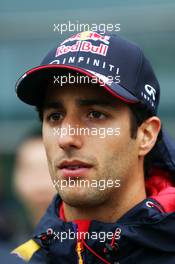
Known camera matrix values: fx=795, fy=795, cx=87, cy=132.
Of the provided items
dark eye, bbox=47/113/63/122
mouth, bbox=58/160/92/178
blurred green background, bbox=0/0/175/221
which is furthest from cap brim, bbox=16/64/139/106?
blurred green background, bbox=0/0/175/221

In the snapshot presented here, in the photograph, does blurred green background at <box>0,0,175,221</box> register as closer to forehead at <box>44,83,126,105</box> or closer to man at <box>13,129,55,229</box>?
man at <box>13,129,55,229</box>

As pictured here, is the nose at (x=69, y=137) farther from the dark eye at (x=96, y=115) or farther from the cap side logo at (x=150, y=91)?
the cap side logo at (x=150, y=91)

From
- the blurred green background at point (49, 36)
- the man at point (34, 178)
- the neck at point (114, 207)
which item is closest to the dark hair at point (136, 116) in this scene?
the neck at point (114, 207)

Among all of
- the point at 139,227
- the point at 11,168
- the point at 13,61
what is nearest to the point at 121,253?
the point at 139,227

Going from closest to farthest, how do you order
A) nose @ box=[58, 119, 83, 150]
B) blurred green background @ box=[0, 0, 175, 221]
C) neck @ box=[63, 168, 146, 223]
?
1. nose @ box=[58, 119, 83, 150]
2. neck @ box=[63, 168, 146, 223]
3. blurred green background @ box=[0, 0, 175, 221]

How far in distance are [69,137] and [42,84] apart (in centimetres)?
25

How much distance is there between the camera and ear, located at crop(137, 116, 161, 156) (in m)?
2.51

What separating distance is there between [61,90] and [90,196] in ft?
1.12

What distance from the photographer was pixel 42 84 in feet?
8.26

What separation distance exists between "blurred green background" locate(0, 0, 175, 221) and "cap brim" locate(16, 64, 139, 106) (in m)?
2.37

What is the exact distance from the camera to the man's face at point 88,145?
237cm

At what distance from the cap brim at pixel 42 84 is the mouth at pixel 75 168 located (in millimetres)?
229

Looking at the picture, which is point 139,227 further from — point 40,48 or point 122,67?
point 40,48

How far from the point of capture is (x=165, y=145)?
8.57ft
